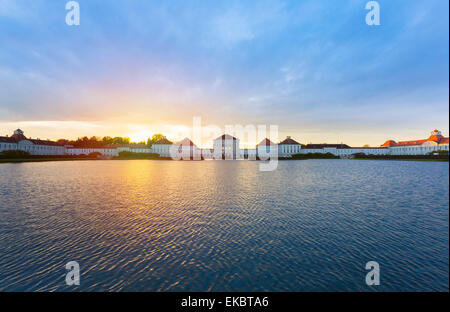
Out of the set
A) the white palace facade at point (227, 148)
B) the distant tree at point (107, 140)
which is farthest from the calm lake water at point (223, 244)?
the distant tree at point (107, 140)

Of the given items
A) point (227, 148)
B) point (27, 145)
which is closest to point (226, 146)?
point (227, 148)

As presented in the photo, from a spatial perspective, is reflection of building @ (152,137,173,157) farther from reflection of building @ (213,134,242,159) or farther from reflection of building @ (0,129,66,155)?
reflection of building @ (0,129,66,155)

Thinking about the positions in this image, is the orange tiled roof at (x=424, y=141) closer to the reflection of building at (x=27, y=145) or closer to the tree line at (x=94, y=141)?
the tree line at (x=94, y=141)

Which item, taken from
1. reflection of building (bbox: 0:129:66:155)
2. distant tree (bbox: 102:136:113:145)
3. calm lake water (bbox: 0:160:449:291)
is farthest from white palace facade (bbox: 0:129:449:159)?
calm lake water (bbox: 0:160:449:291)

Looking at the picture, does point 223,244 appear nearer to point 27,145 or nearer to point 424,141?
point 27,145

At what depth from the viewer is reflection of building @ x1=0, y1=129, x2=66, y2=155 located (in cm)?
10975

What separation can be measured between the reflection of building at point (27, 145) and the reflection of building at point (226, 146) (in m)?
111

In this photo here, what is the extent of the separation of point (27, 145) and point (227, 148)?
121 metres

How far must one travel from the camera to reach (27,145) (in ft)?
400

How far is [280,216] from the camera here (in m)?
15.5

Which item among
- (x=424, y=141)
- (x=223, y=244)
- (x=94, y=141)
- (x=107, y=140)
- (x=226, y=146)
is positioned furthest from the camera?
(x=107, y=140)
